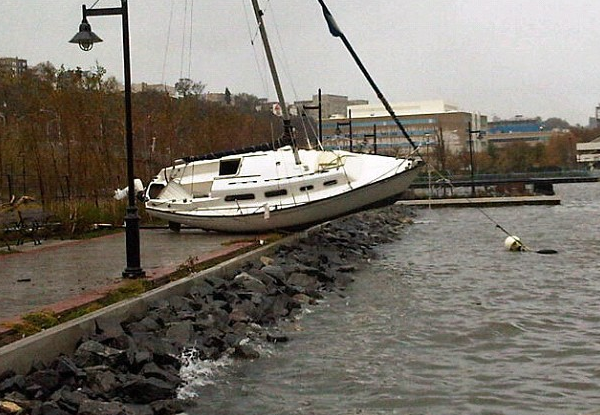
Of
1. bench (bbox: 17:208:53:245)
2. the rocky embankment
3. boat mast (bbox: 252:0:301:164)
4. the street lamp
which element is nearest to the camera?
the rocky embankment

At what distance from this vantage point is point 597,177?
97812mm

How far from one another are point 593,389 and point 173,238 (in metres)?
14.4

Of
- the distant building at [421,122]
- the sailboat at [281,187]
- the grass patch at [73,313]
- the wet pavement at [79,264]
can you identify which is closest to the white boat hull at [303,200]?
the sailboat at [281,187]

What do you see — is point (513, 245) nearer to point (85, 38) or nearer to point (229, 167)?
point (229, 167)

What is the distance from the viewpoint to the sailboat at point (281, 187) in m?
21.4

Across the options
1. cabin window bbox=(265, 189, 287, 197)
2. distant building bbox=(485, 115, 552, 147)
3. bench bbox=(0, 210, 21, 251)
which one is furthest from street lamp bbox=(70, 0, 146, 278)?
distant building bbox=(485, 115, 552, 147)

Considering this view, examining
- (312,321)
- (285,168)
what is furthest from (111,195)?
(312,321)

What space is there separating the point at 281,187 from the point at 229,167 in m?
2.43

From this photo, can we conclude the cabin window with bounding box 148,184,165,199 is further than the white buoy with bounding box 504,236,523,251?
Yes

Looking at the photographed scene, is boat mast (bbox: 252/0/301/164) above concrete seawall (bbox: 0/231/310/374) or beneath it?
above

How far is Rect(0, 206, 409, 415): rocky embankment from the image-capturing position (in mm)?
7473

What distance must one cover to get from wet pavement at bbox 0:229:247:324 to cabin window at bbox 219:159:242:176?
180cm

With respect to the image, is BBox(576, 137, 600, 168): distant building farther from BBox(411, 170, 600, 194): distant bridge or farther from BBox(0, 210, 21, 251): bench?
BBox(0, 210, 21, 251): bench

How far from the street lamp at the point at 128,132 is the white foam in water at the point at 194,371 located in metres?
3.02
